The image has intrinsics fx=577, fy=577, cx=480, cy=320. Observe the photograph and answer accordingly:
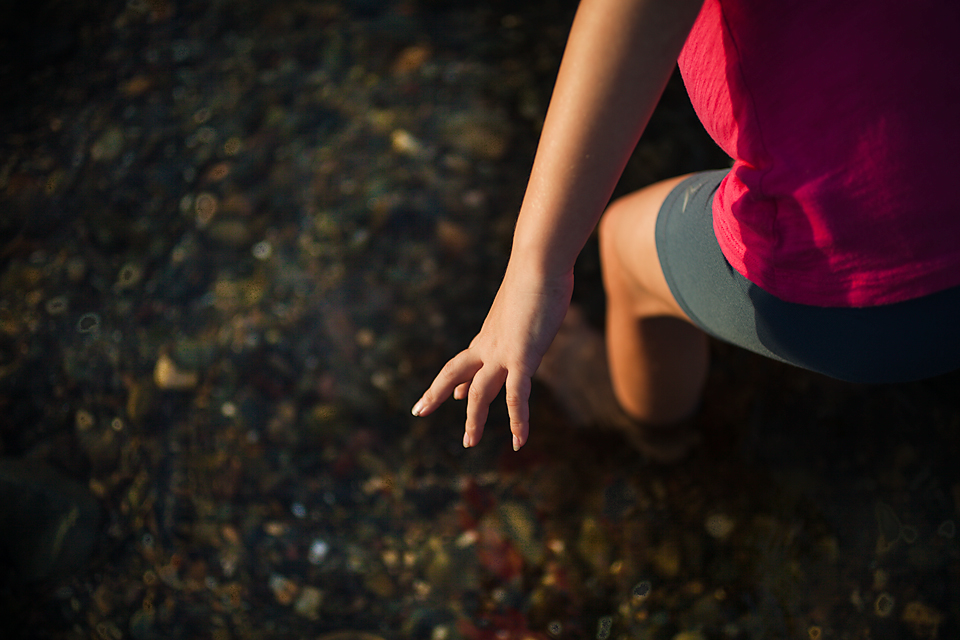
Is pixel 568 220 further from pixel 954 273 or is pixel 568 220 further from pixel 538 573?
pixel 538 573

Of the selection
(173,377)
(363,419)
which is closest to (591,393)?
(363,419)

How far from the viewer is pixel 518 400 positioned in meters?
0.81

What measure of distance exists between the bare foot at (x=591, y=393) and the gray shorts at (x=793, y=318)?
68cm

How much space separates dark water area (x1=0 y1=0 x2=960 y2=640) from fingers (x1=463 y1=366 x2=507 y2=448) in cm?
72

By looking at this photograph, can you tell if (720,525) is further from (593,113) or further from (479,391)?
(593,113)

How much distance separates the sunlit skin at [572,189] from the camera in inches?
23.4

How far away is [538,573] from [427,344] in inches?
26.4

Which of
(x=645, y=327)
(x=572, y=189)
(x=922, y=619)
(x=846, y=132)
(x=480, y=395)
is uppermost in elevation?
(x=846, y=132)

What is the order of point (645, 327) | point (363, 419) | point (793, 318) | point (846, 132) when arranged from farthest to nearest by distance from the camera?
1. point (363, 419)
2. point (645, 327)
3. point (793, 318)
4. point (846, 132)

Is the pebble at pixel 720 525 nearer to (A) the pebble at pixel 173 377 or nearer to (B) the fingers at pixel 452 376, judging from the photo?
(B) the fingers at pixel 452 376

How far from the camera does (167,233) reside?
1835 millimetres

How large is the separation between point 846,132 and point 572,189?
0.28m

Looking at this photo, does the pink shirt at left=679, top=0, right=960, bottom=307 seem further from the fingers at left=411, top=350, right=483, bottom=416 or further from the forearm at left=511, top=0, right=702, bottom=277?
the fingers at left=411, top=350, right=483, bottom=416

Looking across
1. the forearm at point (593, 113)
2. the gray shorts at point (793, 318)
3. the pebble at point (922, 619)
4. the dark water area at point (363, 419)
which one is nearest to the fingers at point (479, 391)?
the forearm at point (593, 113)
